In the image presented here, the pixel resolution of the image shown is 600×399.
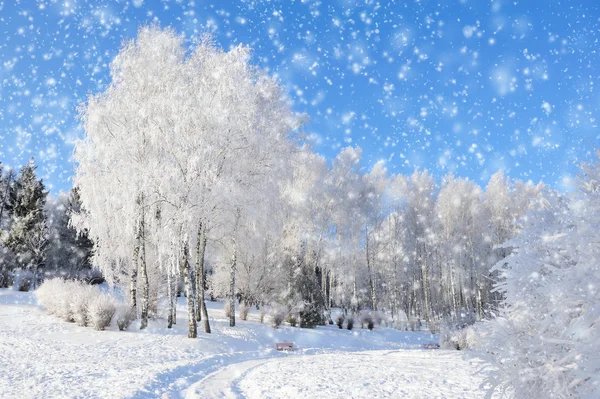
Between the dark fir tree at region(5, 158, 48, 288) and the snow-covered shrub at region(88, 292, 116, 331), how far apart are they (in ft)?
72.3

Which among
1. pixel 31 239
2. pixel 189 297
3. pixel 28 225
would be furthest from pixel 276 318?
pixel 28 225

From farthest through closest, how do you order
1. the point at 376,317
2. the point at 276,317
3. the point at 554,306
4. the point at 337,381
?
the point at 376,317 < the point at 276,317 < the point at 337,381 < the point at 554,306

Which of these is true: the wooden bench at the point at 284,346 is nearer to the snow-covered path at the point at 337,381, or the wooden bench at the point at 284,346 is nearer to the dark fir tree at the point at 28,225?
the snow-covered path at the point at 337,381

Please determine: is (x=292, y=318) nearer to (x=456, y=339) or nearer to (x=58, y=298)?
(x=456, y=339)

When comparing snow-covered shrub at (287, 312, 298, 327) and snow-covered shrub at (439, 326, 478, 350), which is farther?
snow-covered shrub at (287, 312, 298, 327)

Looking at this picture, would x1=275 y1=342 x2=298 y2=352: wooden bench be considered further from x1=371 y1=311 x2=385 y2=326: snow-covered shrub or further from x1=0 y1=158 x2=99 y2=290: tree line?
x1=0 y1=158 x2=99 y2=290: tree line

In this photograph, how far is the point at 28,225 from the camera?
3378cm

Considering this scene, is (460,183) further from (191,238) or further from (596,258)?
(596,258)

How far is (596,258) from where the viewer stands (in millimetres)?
2932

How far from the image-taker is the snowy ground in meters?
7.75

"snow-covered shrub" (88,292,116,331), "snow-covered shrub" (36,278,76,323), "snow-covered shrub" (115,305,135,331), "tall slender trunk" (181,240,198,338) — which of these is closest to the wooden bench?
"tall slender trunk" (181,240,198,338)

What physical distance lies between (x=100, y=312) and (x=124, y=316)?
3.16ft

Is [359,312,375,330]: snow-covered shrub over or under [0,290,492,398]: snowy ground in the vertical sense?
under

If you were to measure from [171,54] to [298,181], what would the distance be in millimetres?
12309
